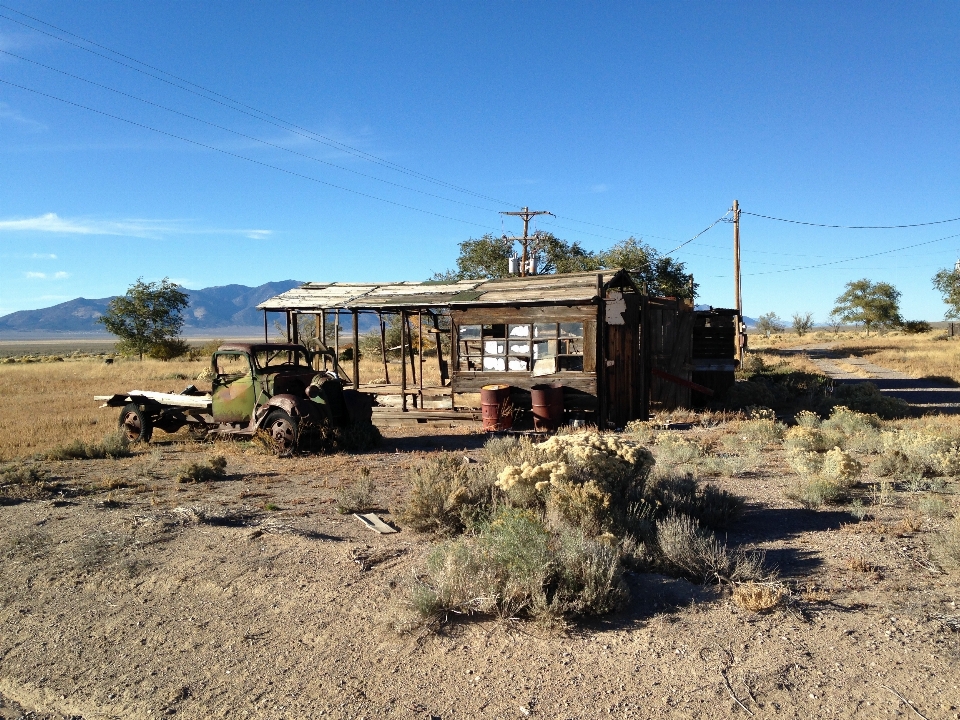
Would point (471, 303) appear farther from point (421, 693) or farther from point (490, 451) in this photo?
point (421, 693)

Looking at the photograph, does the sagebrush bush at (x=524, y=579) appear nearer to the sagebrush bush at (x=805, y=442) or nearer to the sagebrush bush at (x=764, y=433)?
the sagebrush bush at (x=805, y=442)

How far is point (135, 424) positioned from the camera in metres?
12.9

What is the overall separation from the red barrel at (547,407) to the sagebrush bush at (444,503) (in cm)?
679

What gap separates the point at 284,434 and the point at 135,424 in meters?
3.50

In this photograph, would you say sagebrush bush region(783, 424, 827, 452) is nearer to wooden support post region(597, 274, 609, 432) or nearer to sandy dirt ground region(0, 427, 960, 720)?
sandy dirt ground region(0, 427, 960, 720)

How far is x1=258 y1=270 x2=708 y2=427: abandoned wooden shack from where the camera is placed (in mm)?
14273

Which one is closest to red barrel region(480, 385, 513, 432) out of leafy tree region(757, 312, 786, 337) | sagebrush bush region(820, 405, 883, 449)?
sagebrush bush region(820, 405, 883, 449)

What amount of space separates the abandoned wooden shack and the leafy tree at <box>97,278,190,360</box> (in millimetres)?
38060

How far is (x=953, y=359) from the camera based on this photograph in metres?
32.9

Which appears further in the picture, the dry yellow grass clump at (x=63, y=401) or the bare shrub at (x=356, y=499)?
the dry yellow grass clump at (x=63, y=401)

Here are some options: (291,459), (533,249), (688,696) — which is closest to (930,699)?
(688,696)

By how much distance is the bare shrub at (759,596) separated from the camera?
4664mm

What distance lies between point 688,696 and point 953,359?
116ft

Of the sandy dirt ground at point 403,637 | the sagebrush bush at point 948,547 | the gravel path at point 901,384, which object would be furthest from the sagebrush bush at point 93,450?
the gravel path at point 901,384
